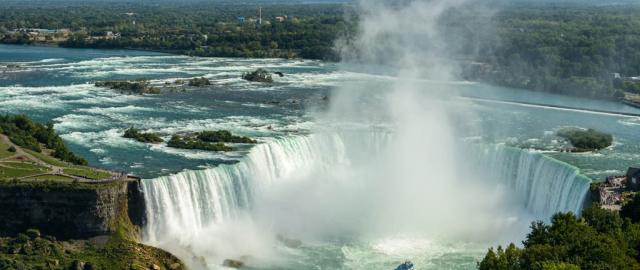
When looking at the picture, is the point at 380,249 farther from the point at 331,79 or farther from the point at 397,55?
the point at 397,55

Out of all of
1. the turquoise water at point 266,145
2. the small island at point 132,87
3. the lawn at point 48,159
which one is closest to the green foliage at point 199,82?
the turquoise water at point 266,145

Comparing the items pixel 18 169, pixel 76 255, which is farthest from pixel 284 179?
pixel 76 255

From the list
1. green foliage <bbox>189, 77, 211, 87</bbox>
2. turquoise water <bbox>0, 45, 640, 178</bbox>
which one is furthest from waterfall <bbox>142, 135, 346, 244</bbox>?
green foliage <bbox>189, 77, 211, 87</bbox>

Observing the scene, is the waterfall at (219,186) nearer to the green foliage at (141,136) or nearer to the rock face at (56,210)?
the rock face at (56,210)

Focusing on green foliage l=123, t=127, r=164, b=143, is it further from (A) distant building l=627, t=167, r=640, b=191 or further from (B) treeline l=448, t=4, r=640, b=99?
(B) treeline l=448, t=4, r=640, b=99

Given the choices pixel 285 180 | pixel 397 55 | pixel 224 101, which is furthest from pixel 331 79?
pixel 285 180

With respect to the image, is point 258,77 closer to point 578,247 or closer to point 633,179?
point 633,179
